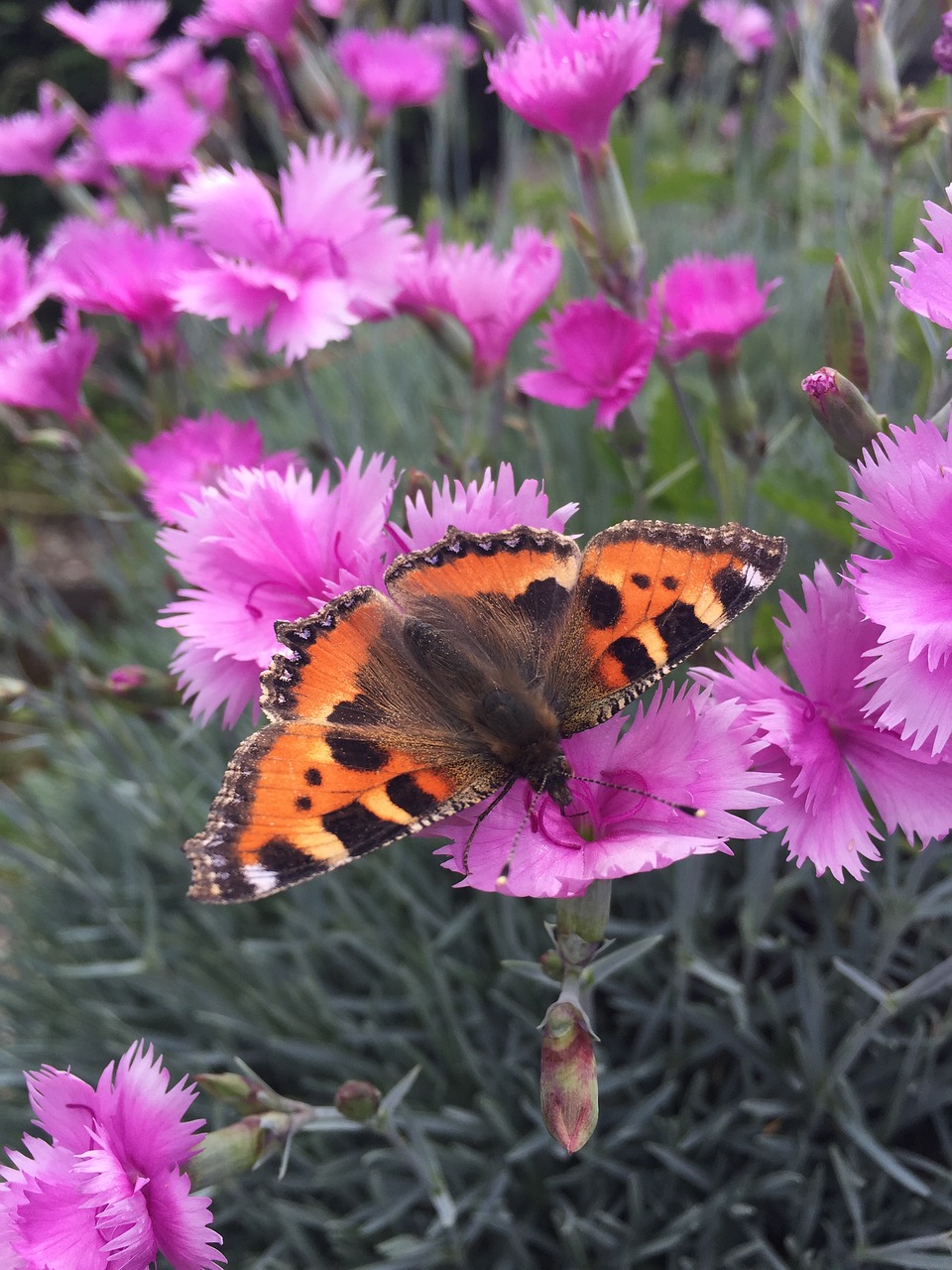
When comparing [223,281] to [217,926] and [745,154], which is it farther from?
[745,154]

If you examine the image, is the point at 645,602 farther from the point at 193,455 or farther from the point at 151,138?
the point at 151,138

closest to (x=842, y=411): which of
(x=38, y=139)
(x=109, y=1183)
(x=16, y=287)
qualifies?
(x=109, y=1183)

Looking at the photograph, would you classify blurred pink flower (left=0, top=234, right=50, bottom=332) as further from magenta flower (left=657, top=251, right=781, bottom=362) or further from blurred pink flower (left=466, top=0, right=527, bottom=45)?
magenta flower (left=657, top=251, right=781, bottom=362)

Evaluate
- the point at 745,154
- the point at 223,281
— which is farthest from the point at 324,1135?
the point at 745,154

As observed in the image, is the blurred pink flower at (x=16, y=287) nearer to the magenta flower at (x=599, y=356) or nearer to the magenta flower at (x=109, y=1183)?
the magenta flower at (x=599, y=356)

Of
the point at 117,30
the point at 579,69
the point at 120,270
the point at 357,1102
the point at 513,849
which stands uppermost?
the point at 579,69

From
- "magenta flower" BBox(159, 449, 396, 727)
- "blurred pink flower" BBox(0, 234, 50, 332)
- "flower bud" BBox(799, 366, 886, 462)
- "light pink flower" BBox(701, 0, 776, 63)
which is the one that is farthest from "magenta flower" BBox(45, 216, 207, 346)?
"light pink flower" BBox(701, 0, 776, 63)

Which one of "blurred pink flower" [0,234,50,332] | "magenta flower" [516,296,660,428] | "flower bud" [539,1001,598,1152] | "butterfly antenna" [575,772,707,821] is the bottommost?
"flower bud" [539,1001,598,1152]

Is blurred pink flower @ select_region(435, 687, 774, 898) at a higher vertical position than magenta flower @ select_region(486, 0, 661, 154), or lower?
lower
